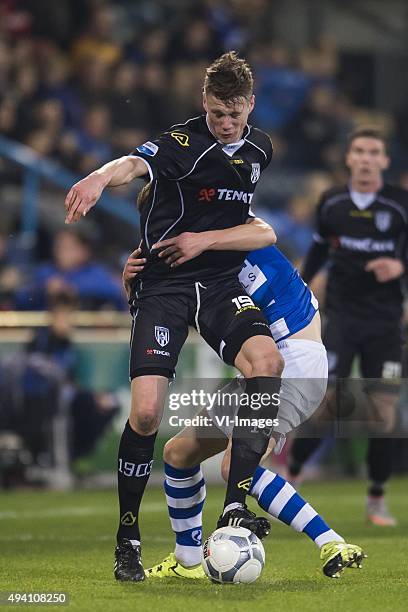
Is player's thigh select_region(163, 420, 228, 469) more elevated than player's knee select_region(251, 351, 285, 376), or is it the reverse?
player's knee select_region(251, 351, 285, 376)

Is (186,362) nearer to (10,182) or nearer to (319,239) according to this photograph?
(10,182)

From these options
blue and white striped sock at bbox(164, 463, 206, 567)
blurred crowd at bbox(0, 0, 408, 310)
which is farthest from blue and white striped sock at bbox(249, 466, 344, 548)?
blurred crowd at bbox(0, 0, 408, 310)

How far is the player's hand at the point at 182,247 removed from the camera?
650 centimetres

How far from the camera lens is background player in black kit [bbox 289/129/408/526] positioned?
965cm

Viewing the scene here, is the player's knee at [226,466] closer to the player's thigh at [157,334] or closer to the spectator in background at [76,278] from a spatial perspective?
the player's thigh at [157,334]

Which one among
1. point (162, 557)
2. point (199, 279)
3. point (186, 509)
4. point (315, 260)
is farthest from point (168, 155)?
point (315, 260)

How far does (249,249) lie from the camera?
6613 millimetres

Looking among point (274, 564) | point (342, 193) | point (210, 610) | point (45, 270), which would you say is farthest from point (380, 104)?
point (210, 610)

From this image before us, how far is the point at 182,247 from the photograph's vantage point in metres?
6.51

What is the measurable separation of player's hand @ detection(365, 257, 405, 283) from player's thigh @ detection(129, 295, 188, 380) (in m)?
3.29

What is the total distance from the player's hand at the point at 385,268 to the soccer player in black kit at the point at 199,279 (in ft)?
9.63

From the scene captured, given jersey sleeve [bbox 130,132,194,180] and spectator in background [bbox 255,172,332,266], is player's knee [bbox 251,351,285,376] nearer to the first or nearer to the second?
jersey sleeve [bbox 130,132,194,180]

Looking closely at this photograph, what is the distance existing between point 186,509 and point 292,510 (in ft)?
1.91

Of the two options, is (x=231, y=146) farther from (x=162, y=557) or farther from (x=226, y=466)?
(x=162, y=557)
